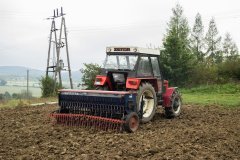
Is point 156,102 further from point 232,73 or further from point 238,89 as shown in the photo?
point 232,73

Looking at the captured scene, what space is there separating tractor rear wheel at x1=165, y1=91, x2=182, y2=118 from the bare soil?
1.37ft

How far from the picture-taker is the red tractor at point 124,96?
975cm

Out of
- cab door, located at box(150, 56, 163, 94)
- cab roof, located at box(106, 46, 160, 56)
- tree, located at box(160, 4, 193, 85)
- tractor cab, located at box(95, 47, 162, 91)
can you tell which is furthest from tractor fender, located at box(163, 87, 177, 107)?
tree, located at box(160, 4, 193, 85)

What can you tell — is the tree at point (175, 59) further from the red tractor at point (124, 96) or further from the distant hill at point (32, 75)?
the red tractor at point (124, 96)

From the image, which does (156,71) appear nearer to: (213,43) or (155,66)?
(155,66)

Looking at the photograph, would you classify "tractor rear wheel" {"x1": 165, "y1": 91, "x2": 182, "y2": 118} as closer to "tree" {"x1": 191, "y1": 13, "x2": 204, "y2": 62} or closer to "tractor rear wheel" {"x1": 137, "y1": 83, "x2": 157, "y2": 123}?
"tractor rear wheel" {"x1": 137, "y1": 83, "x2": 157, "y2": 123}

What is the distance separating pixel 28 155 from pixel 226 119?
6814 millimetres

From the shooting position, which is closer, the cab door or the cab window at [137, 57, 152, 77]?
the cab window at [137, 57, 152, 77]

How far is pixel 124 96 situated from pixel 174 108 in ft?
10.1

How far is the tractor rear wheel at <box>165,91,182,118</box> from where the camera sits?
38.9 ft

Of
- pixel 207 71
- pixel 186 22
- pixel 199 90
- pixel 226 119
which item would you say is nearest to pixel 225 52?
pixel 186 22

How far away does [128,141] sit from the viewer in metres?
8.24

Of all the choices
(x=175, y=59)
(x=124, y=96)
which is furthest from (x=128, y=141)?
(x=175, y=59)

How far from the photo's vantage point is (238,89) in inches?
1003
